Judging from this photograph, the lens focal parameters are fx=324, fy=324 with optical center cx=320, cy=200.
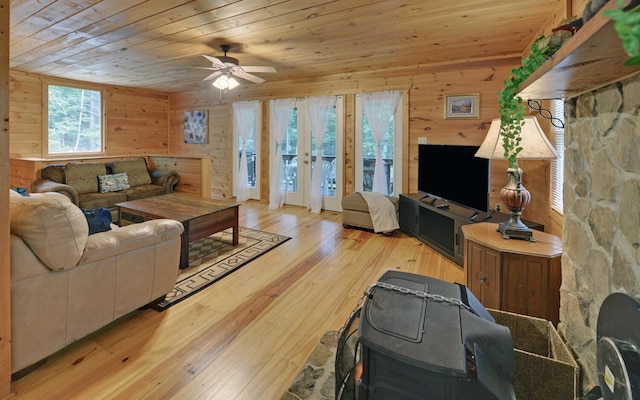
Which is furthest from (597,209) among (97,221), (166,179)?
(166,179)

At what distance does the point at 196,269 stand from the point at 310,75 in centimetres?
381

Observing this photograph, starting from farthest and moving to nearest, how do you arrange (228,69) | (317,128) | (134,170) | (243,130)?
(243,130), (317,128), (134,170), (228,69)

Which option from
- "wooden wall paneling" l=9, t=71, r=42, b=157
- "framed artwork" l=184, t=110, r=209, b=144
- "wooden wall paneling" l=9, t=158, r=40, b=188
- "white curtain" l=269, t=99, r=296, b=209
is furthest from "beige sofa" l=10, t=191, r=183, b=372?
"framed artwork" l=184, t=110, r=209, b=144

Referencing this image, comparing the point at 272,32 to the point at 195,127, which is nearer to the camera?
the point at 272,32

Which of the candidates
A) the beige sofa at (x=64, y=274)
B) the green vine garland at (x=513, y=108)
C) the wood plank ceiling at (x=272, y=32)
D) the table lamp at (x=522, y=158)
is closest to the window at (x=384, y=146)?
the wood plank ceiling at (x=272, y=32)

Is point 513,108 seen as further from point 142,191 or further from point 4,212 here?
point 142,191

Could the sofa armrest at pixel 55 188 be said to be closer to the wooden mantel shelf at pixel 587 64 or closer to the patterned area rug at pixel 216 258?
the patterned area rug at pixel 216 258

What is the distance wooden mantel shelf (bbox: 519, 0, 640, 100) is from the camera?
26.4 inches

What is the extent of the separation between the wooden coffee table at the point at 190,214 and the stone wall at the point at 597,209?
9.66 ft

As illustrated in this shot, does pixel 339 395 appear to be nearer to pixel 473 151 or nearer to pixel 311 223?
pixel 473 151

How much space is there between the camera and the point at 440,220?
12.1 feet

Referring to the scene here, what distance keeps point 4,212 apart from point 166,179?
13.8ft

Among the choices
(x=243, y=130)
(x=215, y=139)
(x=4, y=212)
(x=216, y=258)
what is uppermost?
(x=243, y=130)

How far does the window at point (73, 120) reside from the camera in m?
5.75
